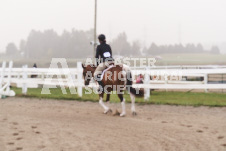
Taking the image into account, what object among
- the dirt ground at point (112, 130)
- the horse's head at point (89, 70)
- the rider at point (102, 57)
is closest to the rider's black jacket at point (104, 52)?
the rider at point (102, 57)

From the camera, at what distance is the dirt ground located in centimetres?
582

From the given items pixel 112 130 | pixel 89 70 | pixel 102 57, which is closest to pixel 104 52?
pixel 102 57

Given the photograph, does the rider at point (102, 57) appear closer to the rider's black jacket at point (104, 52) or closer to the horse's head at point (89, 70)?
the rider's black jacket at point (104, 52)

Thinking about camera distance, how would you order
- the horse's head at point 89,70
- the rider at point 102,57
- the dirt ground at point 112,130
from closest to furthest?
the dirt ground at point 112,130
the rider at point 102,57
the horse's head at point 89,70

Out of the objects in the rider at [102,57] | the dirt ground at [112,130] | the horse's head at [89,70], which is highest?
the rider at [102,57]

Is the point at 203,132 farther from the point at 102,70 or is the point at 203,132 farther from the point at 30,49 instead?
the point at 30,49

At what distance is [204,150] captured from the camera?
5.50m

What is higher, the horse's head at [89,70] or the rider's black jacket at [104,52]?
the rider's black jacket at [104,52]

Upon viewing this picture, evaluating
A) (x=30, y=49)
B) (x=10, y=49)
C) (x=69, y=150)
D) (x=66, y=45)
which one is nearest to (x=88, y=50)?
(x=66, y=45)

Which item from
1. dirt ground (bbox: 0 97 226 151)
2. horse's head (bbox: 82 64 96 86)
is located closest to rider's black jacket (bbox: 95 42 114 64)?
horse's head (bbox: 82 64 96 86)

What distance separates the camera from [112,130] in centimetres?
726

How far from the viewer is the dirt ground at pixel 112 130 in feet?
19.1

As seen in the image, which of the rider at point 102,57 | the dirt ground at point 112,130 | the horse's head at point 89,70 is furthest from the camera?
the horse's head at point 89,70

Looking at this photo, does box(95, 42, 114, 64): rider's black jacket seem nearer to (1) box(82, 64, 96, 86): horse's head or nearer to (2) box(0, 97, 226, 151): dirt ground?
(1) box(82, 64, 96, 86): horse's head
